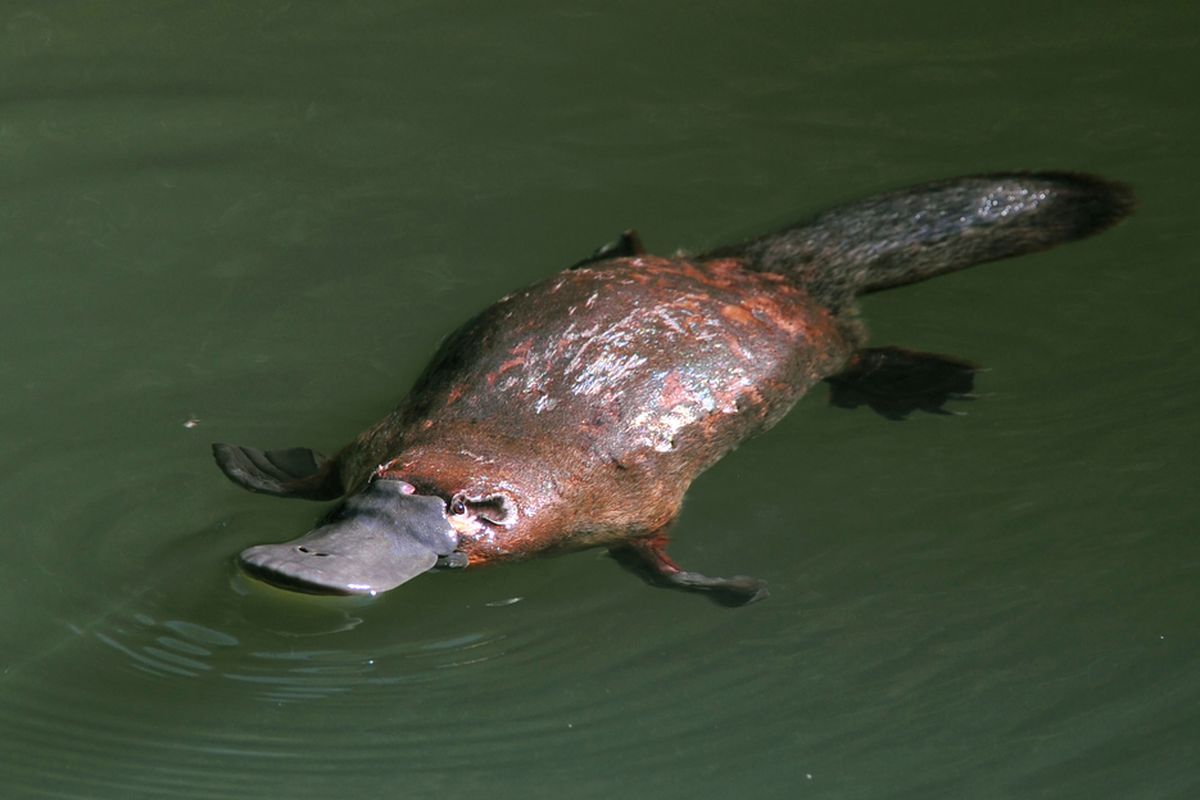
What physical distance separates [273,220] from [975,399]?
194cm

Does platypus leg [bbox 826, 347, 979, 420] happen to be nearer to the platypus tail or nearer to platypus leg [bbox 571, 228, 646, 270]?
the platypus tail

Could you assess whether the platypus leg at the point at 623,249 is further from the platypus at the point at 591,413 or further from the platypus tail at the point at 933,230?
the platypus tail at the point at 933,230

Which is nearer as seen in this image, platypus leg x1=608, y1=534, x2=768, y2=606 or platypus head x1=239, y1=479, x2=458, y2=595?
platypus head x1=239, y1=479, x2=458, y2=595

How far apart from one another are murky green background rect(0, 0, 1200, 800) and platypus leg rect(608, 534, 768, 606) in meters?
0.19

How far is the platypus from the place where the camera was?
2.73 m

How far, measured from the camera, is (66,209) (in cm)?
408

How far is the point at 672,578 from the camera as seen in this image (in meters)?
2.95

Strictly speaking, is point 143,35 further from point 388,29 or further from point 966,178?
point 966,178

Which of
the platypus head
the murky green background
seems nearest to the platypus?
the platypus head

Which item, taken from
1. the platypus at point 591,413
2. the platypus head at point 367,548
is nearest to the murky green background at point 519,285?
the platypus at point 591,413

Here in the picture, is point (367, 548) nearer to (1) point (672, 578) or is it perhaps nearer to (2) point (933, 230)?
(1) point (672, 578)

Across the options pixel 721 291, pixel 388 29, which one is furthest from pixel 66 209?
pixel 721 291

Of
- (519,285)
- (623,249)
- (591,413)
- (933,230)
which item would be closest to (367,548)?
(591,413)

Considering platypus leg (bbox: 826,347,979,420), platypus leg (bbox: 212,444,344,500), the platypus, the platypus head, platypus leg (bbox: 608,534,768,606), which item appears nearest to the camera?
the platypus head
